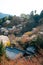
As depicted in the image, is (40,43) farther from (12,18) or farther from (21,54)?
(12,18)

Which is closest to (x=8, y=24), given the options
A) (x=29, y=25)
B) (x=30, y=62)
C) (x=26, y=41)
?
(x=29, y=25)

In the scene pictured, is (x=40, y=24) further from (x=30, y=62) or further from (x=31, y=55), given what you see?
(x=30, y=62)

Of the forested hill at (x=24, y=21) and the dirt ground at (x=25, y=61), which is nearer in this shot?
the dirt ground at (x=25, y=61)

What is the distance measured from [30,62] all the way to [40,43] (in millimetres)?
2462

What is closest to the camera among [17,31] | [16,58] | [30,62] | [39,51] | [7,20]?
[30,62]

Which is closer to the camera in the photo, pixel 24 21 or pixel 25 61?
pixel 25 61

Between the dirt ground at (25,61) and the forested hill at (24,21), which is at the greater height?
the forested hill at (24,21)

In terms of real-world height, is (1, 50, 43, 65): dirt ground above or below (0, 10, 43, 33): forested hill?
below

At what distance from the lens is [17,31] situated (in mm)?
19875

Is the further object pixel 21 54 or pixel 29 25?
pixel 29 25

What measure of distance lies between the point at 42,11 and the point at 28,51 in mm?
11172

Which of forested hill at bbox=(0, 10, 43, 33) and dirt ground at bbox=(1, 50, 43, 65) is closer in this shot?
dirt ground at bbox=(1, 50, 43, 65)

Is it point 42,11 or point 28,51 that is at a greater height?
point 42,11

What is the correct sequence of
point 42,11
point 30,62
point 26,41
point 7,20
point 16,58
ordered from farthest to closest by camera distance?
point 7,20, point 42,11, point 26,41, point 16,58, point 30,62
